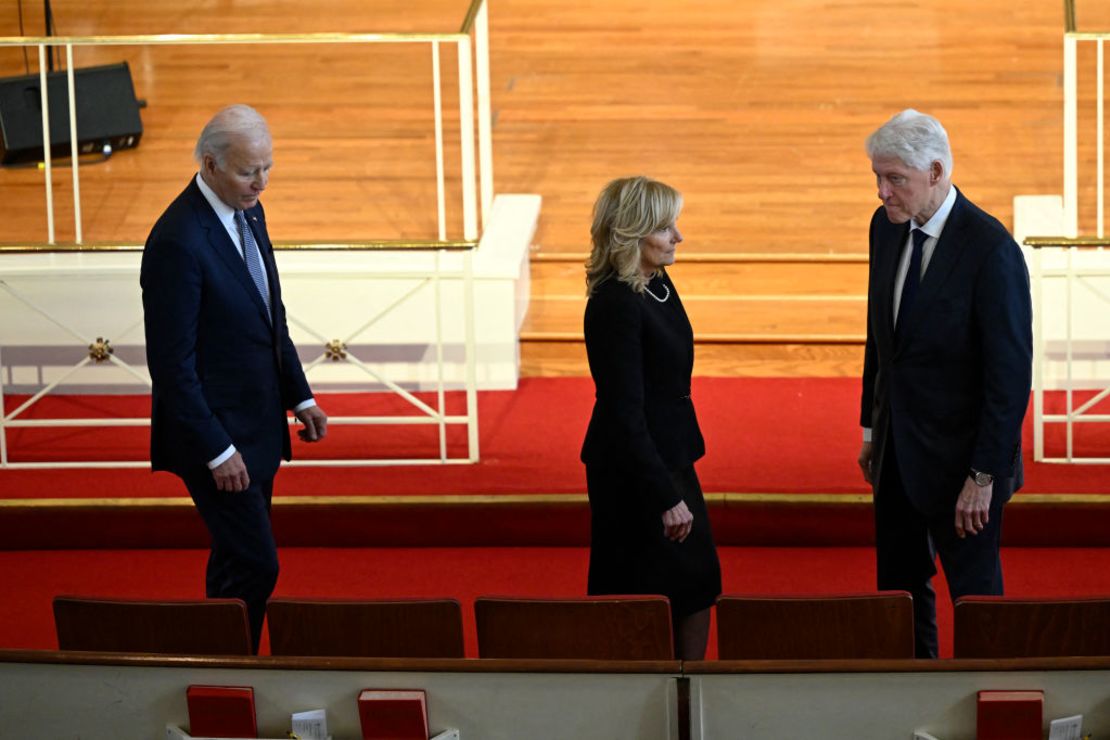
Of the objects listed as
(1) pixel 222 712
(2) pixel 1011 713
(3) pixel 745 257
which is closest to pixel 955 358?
(2) pixel 1011 713

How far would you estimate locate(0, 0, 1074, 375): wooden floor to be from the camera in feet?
21.2

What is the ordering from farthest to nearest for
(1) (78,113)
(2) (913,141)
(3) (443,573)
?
1. (1) (78,113)
2. (3) (443,573)
3. (2) (913,141)

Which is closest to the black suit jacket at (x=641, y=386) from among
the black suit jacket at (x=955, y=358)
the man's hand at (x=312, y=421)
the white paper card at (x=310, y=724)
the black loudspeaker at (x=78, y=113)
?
the black suit jacket at (x=955, y=358)

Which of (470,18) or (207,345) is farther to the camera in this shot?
(470,18)

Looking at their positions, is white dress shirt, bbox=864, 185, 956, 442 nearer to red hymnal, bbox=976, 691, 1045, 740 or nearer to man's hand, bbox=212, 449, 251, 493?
red hymnal, bbox=976, 691, 1045, 740

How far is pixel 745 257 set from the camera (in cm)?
652

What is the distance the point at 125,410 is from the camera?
5695 millimetres

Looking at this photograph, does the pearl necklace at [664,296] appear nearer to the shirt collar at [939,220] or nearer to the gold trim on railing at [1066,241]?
the shirt collar at [939,220]

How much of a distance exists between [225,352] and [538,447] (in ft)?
6.85

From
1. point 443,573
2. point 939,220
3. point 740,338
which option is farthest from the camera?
point 740,338

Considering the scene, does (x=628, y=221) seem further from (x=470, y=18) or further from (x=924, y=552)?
(x=470, y=18)

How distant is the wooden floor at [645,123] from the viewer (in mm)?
6465

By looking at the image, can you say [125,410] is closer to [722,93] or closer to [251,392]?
[251,392]

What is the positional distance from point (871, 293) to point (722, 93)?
4832 mm
